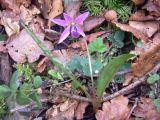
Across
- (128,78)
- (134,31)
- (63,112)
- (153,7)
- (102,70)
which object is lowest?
(63,112)

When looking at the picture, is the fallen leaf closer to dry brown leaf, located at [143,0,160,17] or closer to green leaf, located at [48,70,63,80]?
green leaf, located at [48,70,63,80]

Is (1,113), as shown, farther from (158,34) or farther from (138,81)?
(158,34)

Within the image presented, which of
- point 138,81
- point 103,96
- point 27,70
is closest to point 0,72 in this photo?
point 27,70

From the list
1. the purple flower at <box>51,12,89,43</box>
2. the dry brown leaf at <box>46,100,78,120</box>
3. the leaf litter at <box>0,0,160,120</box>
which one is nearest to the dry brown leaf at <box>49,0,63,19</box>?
the leaf litter at <box>0,0,160,120</box>

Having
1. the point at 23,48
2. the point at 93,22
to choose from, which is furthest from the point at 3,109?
the point at 93,22

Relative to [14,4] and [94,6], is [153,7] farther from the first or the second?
[14,4]
